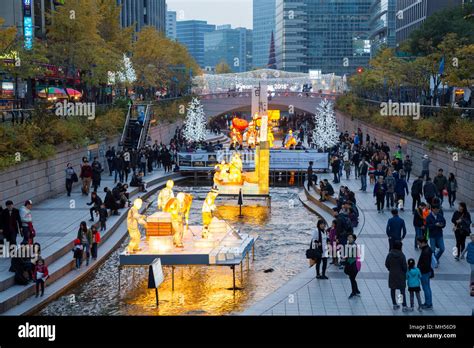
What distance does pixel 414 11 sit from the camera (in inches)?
3925

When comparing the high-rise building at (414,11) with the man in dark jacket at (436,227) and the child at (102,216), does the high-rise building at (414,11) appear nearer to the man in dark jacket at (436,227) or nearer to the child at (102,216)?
the child at (102,216)

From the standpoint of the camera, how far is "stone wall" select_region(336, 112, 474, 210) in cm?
2914

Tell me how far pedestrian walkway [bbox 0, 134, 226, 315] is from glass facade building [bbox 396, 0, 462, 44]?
6314cm

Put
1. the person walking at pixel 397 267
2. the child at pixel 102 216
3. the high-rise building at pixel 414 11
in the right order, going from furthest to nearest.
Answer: the high-rise building at pixel 414 11
the child at pixel 102 216
the person walking at pixel 397 267

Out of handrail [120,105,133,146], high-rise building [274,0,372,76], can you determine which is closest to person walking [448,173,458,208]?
handrail [120,105,133,146]

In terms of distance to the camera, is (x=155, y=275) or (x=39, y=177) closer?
(x=155, y=275)

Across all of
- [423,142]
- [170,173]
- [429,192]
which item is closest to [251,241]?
[429,192]

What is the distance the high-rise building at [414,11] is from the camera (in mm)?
90956

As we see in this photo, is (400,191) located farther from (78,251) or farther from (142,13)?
(142,13)

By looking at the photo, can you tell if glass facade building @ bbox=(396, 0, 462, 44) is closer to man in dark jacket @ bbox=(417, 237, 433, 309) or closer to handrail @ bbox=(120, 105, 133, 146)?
handrail @ bbox=(120, 105, 133, 146)

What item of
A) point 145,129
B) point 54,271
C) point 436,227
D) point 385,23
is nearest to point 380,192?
point 436,227

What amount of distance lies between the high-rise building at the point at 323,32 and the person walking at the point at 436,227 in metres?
164

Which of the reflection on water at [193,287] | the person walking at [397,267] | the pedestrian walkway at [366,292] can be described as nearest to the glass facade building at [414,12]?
the reflection on water at [193,287]

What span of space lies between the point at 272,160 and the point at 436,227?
25.6 m
